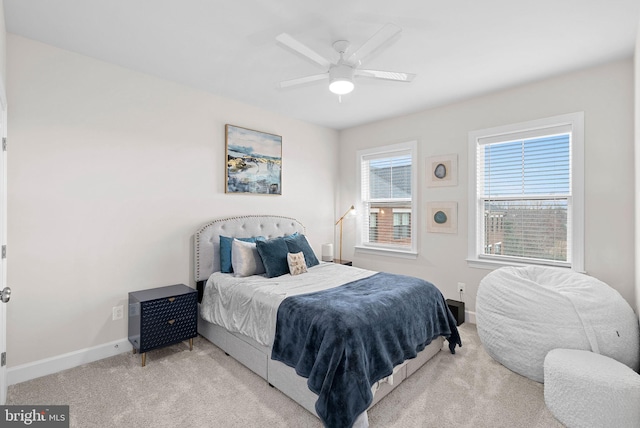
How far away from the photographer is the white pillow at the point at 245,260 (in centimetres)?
317

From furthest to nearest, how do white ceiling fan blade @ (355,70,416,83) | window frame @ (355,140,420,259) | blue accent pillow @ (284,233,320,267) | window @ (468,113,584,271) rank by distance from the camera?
window frame @ (355,140,420,259) → blue accent pillow @ (284,233,320,267) → window @ (468,113,584,271) → white ceiling fan blade @ (355,70,416,83)

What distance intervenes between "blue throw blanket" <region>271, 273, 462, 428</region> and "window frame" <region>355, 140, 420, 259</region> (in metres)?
1.51

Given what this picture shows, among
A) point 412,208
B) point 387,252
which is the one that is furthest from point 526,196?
point 387,252

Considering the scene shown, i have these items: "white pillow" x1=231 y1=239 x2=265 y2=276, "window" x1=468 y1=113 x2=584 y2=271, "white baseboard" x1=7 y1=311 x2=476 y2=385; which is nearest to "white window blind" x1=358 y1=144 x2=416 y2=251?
"window" x1=468 y1=113 x2=584 y2=271

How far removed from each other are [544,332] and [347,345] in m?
1.59

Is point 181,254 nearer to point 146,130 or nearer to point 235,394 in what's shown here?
point 146,130

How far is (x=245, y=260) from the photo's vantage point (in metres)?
3.18

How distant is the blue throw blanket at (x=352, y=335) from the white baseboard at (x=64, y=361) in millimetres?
1647

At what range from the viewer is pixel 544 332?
2.37 m

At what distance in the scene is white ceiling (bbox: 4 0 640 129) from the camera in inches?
81.1

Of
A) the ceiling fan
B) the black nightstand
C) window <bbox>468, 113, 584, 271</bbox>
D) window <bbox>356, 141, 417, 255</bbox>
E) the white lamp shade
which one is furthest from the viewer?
the white lamp shade

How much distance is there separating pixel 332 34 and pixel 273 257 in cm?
204

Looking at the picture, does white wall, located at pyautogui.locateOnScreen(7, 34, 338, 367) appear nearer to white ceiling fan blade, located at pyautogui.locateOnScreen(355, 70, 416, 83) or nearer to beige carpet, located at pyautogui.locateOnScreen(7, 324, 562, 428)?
beige carpet, located at pyautogui.locateOnScreen(7, 324, 562, 428)

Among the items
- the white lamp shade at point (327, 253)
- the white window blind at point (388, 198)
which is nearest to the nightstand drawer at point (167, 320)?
the white lamp shade at point (327, 253)
